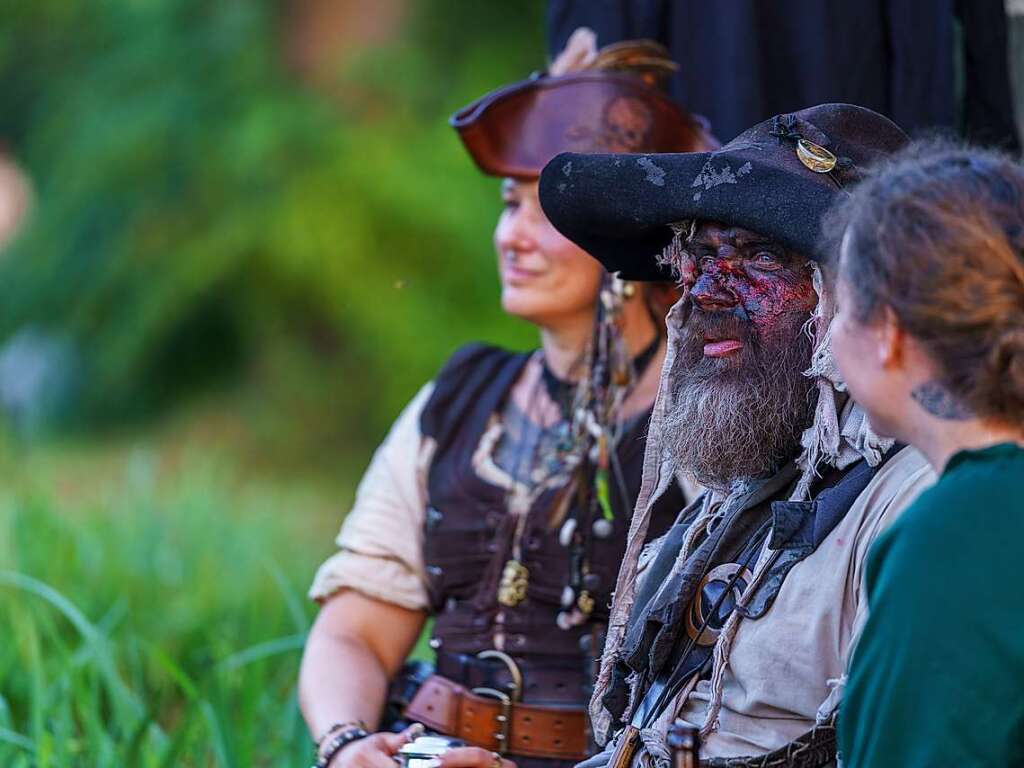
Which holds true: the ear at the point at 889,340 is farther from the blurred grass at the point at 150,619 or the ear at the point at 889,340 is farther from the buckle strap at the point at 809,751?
the blurred grass at the point at 150,619

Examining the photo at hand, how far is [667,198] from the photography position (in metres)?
2.28

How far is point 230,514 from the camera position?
225 inches

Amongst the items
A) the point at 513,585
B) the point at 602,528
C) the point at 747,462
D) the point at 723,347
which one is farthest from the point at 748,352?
the point at 513,585

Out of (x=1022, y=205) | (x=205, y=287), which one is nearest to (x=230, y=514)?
(x=205, y=287)

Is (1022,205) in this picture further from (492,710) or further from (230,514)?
(230,514)

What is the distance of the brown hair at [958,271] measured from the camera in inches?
62.8

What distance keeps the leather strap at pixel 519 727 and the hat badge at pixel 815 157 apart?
4.46ft

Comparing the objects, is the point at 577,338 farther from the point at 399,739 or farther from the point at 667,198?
the point at 667,198

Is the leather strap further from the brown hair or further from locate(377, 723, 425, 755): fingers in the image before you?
the brown hair

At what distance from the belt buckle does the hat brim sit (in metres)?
1.03

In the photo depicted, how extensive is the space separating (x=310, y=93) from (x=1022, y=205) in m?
6.87

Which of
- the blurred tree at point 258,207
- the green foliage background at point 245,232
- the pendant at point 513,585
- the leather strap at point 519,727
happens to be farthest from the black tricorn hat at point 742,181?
the blurred tree at point 258,207

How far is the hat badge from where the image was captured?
2195 millimetres

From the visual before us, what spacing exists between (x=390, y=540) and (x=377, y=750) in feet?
2.04
